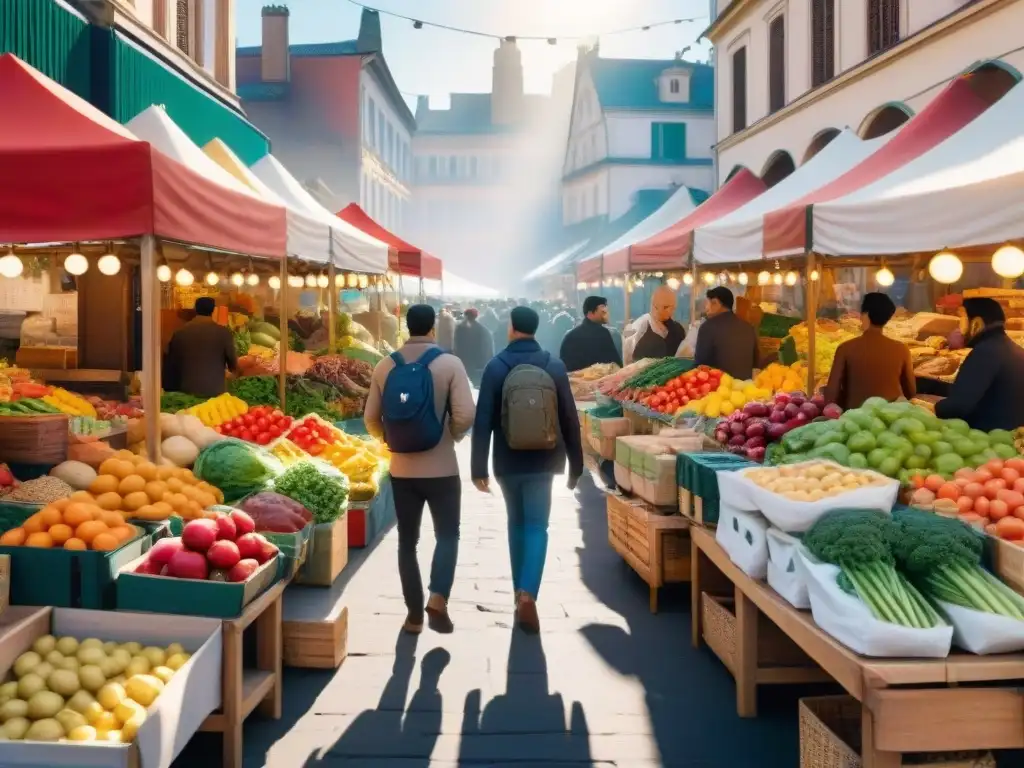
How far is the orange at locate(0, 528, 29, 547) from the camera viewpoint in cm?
448

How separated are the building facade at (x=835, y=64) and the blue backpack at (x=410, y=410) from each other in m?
7.10

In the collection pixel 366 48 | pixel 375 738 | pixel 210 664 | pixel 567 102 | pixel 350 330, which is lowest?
pixel 375 738

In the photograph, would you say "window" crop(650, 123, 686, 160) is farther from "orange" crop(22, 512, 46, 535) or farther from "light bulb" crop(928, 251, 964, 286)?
"orange" crop(22, 512, 46, 535)

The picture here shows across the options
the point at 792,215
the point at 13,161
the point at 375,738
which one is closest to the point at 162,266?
the point at 13,161

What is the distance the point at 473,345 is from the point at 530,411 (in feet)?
61.8

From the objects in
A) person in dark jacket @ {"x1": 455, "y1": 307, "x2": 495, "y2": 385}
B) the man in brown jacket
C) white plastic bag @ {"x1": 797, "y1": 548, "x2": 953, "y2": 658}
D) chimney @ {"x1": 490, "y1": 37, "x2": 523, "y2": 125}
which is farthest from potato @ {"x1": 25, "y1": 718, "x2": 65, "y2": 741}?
chimney @ {"x1": 490, "y1": 37, "x2": 523, "y2": 125}

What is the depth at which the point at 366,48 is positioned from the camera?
132 ft

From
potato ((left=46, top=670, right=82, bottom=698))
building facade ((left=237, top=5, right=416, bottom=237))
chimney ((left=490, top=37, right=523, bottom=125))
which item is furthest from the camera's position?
chimney ((left=490, top=37, right=523, bottom=125))

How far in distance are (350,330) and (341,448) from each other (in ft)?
23.5

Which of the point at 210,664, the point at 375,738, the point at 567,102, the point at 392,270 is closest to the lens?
the point at 210,664

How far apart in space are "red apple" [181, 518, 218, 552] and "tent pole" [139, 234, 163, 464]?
1.70m

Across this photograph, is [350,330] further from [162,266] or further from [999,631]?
[999,631]

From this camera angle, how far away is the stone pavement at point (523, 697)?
4562mm

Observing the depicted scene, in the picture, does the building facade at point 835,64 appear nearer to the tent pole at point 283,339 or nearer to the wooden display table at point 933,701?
the tent pole at point 283,339
